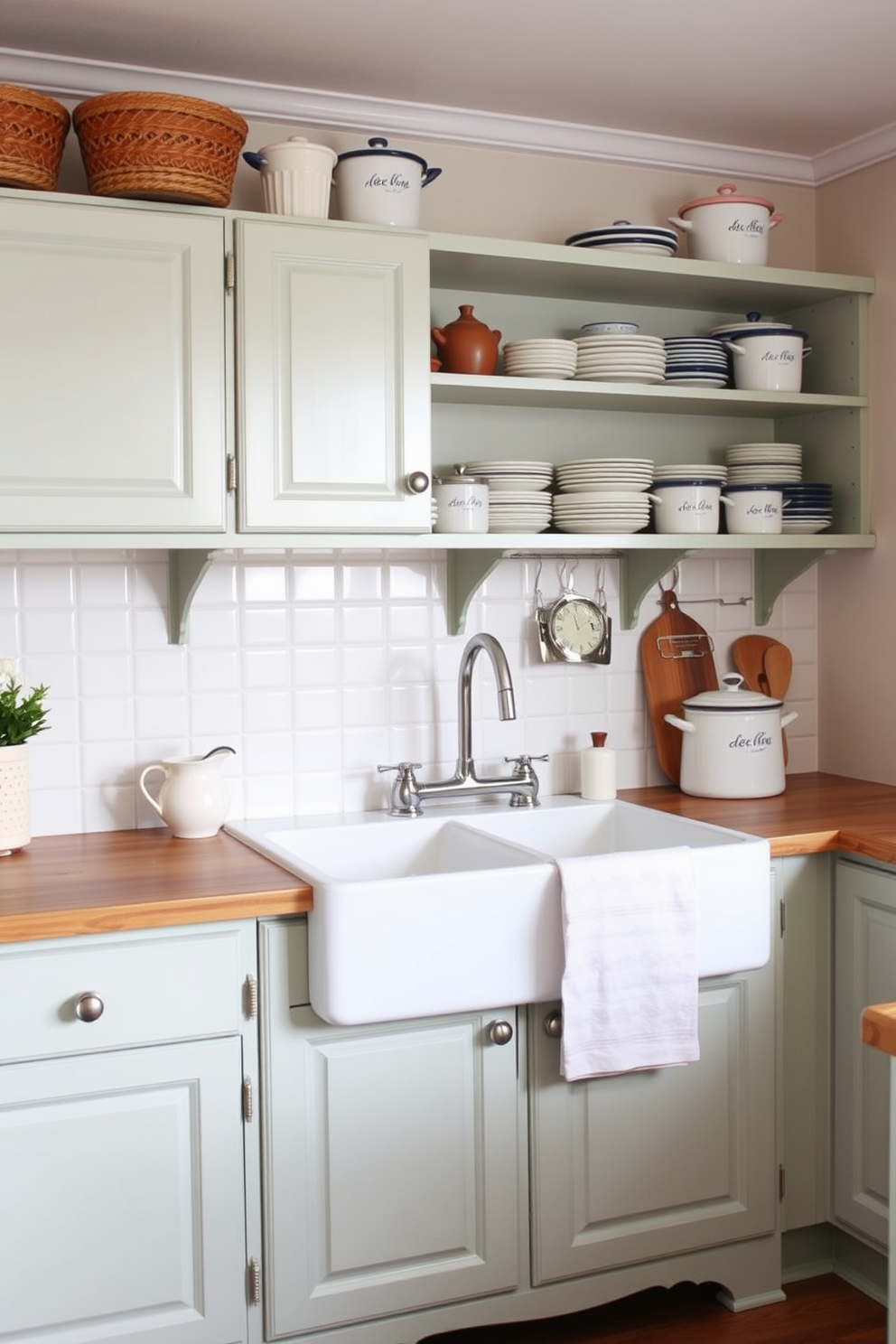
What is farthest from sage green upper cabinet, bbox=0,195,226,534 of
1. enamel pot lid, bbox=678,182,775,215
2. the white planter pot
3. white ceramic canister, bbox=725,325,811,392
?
white ceramic canister, bbox=725,325,811,392

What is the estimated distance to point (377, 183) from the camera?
2.43 m

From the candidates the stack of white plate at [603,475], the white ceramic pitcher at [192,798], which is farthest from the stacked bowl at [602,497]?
the white ceramic pitcher at [192,798]

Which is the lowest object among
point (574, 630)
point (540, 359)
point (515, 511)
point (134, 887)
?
point (134, 887)

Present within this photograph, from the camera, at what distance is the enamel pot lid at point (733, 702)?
283 cm

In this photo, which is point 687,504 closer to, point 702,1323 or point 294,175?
point 294,175

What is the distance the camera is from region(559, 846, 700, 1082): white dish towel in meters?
2.10

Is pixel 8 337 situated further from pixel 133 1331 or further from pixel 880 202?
pixel 880 202

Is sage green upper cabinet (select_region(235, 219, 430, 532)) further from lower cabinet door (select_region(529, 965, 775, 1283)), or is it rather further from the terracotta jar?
lower cabinet door (select_region(529, 965, 775, 1283))

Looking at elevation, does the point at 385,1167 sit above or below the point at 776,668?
below

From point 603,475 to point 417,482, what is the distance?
471 millimetres

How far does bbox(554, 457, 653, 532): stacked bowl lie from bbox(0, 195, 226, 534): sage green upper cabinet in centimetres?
75

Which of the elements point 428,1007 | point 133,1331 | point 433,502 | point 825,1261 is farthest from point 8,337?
point 825,1261

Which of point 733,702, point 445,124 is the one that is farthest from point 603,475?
point 445,124

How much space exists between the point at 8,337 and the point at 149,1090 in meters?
1.21
